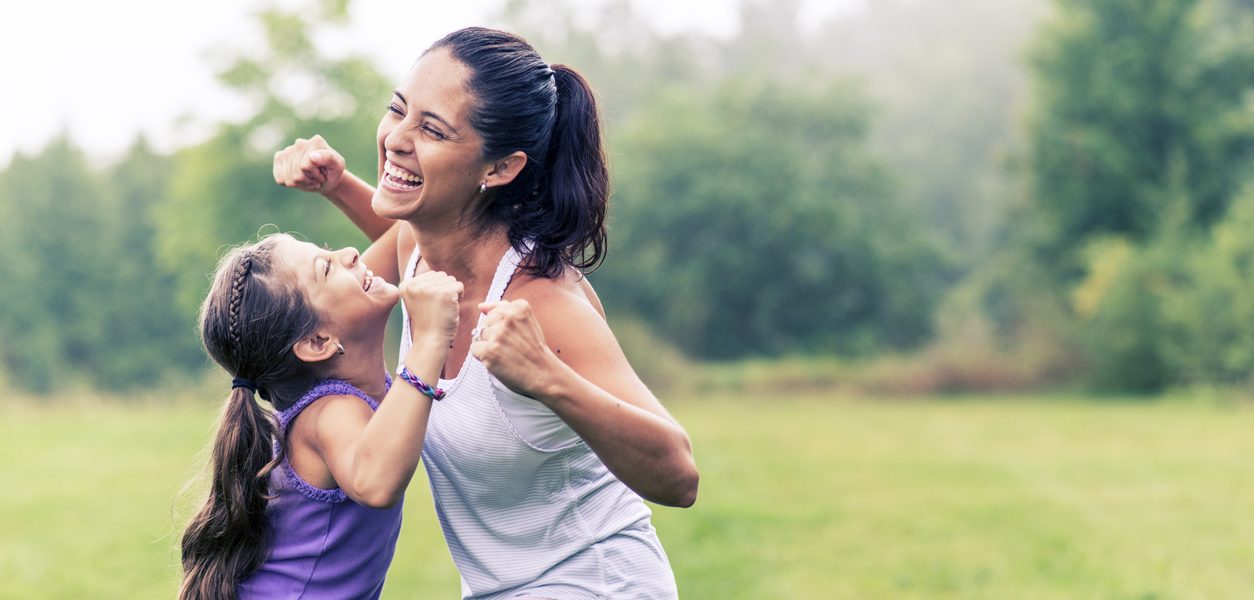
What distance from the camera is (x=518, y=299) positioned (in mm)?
3076

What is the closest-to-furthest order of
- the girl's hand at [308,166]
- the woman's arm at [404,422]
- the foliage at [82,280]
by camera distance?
the woman's arm at [404,422], the girl's hand at [308,166], the foliage at [82,280]

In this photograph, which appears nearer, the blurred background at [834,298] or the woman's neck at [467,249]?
the woman's neck at [467,249]

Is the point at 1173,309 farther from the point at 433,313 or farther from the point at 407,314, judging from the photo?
the point at 433,313

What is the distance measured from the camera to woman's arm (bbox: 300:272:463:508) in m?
2.99

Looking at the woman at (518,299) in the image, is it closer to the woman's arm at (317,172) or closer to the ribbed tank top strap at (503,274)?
the ribbed tank top strap at (503,274)

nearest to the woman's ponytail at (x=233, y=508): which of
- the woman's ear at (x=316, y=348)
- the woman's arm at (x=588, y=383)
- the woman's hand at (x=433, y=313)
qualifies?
the woman's ear at (x=316, y=348)

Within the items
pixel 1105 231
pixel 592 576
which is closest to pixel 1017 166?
pixel 1105 231

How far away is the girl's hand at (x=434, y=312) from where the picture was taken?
3057 mm

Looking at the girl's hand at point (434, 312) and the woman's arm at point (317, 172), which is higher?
the woman's arm at point (317, 172)

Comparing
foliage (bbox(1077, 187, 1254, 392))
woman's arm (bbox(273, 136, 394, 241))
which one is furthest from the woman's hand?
foliage (bbox(1077, 187, 1254, 392))

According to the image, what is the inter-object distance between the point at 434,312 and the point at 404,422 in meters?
0.25

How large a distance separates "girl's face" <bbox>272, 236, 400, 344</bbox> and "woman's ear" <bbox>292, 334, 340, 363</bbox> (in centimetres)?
3

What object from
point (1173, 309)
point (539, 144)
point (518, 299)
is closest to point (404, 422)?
point (518, 299)

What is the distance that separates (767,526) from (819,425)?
12985 mm
